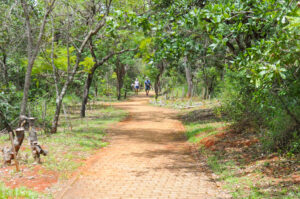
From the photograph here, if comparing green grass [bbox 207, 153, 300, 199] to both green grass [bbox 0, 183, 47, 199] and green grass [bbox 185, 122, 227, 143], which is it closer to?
green grass [bbox 185, 122, 227, 143]

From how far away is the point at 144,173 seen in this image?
7.82 metres

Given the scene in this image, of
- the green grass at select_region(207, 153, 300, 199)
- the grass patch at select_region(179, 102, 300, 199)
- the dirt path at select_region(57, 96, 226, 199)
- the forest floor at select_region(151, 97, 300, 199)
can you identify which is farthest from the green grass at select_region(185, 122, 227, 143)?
the green grass at select_region(207, 153, 300, 199)

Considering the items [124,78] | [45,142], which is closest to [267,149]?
[45,142]

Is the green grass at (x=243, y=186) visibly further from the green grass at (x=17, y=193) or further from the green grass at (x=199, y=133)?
the green grass at (x=17, y=193)

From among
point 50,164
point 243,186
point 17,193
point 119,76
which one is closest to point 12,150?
point 50,164

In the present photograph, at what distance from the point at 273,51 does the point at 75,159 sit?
6.10 meters

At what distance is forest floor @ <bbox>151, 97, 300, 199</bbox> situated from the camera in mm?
6125

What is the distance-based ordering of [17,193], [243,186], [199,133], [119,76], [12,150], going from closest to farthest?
1. [17,193]
2. [243,186]
3. [12,150]
4. [199,133]
5. [119,76]

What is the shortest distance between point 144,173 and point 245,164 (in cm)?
256

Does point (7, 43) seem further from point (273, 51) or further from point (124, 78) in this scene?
point (124, 78)

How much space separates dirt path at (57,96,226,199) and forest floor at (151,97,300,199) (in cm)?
44

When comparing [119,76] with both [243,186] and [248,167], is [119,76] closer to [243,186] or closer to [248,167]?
[248,167]

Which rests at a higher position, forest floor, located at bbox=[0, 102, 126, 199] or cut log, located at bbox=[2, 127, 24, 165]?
cut log, located at bbox=[2, 127, 24, 165]

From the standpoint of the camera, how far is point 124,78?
35.9 meters
